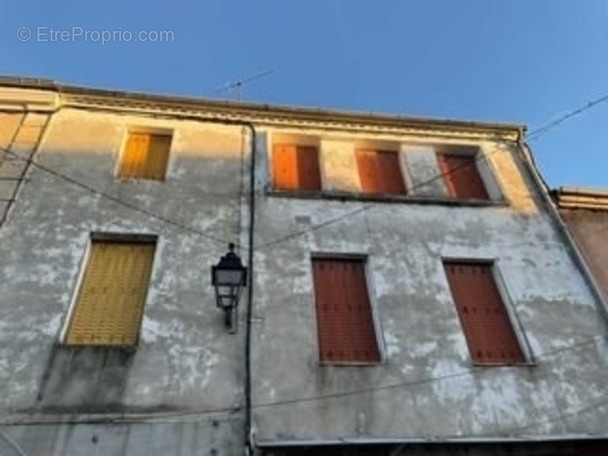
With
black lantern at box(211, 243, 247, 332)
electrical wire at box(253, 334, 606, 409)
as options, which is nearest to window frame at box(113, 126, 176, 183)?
black lantern at box(211, 243, 247, 332)

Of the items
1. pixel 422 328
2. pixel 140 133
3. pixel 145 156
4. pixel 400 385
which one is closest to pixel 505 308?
pixel 422 328

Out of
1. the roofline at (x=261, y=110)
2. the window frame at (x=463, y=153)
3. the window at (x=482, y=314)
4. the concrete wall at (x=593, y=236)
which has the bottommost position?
the window at (x=482, y=314)

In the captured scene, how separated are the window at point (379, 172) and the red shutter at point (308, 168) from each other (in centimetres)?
83

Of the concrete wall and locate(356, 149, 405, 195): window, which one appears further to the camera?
locate(356, 149, 405, 195): window

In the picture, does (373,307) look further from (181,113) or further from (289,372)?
(181,113)

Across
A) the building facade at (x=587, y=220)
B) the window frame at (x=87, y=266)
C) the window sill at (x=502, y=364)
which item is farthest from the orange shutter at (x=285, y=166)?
the building facade at (x=587, y=220)

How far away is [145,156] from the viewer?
433 inches

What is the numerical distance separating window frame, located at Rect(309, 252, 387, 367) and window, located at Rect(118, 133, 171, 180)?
10.7 ft

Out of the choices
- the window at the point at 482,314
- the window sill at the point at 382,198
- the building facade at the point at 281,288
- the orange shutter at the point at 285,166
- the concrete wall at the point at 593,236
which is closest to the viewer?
the building facade at the point at 281,288

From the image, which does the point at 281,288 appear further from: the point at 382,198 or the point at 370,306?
the point at 382,198

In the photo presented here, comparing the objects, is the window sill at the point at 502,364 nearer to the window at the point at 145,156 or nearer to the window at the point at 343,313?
the window at the point at 343,313

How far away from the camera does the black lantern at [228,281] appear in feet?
25.5

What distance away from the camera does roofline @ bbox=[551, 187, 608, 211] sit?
1131 cm

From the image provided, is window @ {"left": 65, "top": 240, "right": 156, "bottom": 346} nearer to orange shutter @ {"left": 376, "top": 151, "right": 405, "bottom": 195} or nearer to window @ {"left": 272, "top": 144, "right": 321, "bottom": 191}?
window @ {"left": 272, "top": 144, "right": 321, "bottom": 191}
